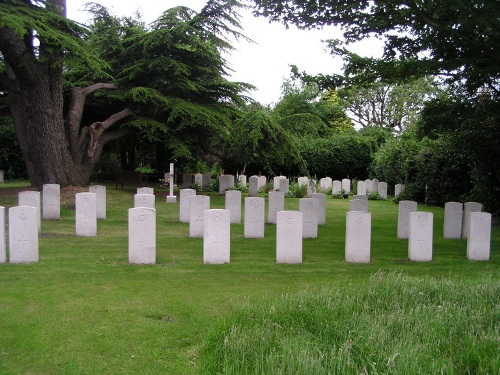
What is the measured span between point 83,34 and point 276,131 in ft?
29.8

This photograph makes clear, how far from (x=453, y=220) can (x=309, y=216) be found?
11.9 ft

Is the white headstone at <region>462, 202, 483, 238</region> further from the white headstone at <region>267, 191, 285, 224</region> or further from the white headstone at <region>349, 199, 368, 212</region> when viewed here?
the white headstone at <region>267, 191, 285, 224</region>

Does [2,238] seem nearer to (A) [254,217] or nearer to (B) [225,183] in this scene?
(A) [254,217]

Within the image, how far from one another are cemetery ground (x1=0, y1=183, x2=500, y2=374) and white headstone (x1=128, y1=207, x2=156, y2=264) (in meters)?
0.22

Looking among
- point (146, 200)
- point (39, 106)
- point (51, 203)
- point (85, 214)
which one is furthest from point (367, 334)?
point (39, 106)

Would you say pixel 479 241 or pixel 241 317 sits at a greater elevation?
pixel 479 241

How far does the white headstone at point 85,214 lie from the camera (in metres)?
11.9

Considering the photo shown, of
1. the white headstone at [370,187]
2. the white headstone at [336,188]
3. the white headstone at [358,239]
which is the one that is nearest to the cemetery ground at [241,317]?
the white headstone at [358,239]

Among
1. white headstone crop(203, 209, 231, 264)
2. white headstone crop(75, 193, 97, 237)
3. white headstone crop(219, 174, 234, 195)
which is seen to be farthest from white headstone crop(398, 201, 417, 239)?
white headstone crop(219, 174, 234, 195)

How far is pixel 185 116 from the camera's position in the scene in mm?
23078

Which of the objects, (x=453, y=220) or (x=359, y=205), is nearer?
(x=453, y=220)

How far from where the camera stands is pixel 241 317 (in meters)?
5.36

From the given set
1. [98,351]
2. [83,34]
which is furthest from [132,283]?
[83,34]

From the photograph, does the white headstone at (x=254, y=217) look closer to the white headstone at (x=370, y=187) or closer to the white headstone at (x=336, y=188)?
the white headstone at (x=336, y=188)
